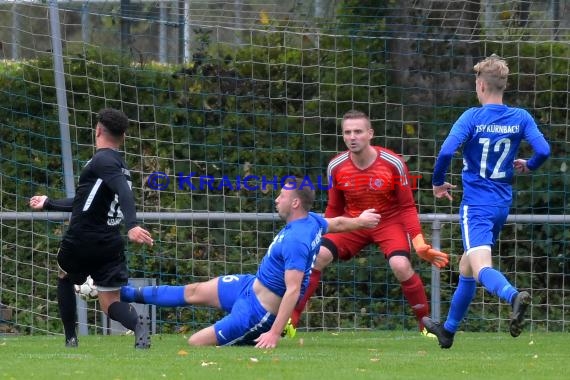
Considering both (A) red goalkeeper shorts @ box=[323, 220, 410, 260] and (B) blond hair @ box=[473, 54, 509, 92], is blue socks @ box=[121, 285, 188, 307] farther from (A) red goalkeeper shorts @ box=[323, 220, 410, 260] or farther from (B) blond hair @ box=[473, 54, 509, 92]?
(B) blond hair @ box=[473, 54, 509, 92]

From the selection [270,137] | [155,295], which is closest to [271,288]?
[155,295]

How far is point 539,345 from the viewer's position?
9.31m

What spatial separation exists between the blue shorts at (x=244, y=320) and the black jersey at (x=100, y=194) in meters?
1.02

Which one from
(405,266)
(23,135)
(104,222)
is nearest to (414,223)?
(405,266)

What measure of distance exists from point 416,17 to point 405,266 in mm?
3762

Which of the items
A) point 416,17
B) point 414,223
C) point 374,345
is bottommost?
point 374,345

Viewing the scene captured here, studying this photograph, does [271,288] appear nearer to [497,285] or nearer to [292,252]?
[292,252]

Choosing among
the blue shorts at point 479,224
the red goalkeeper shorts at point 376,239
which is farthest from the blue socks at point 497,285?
the red goalkeeper shorts at point 376,239

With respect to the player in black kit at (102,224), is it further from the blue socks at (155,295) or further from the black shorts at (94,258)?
the blue socks at (155,295)

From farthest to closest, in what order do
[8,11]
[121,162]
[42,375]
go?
[8,11]
[121,162]
[42,375]

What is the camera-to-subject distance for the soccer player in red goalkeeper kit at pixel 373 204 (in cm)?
976

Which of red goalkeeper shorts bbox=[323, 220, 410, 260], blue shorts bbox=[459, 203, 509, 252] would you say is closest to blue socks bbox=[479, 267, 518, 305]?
blue shorts bbox=[459, 203, 509, 252]

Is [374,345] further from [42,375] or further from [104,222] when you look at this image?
[42,375]

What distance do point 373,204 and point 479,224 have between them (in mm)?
1780
